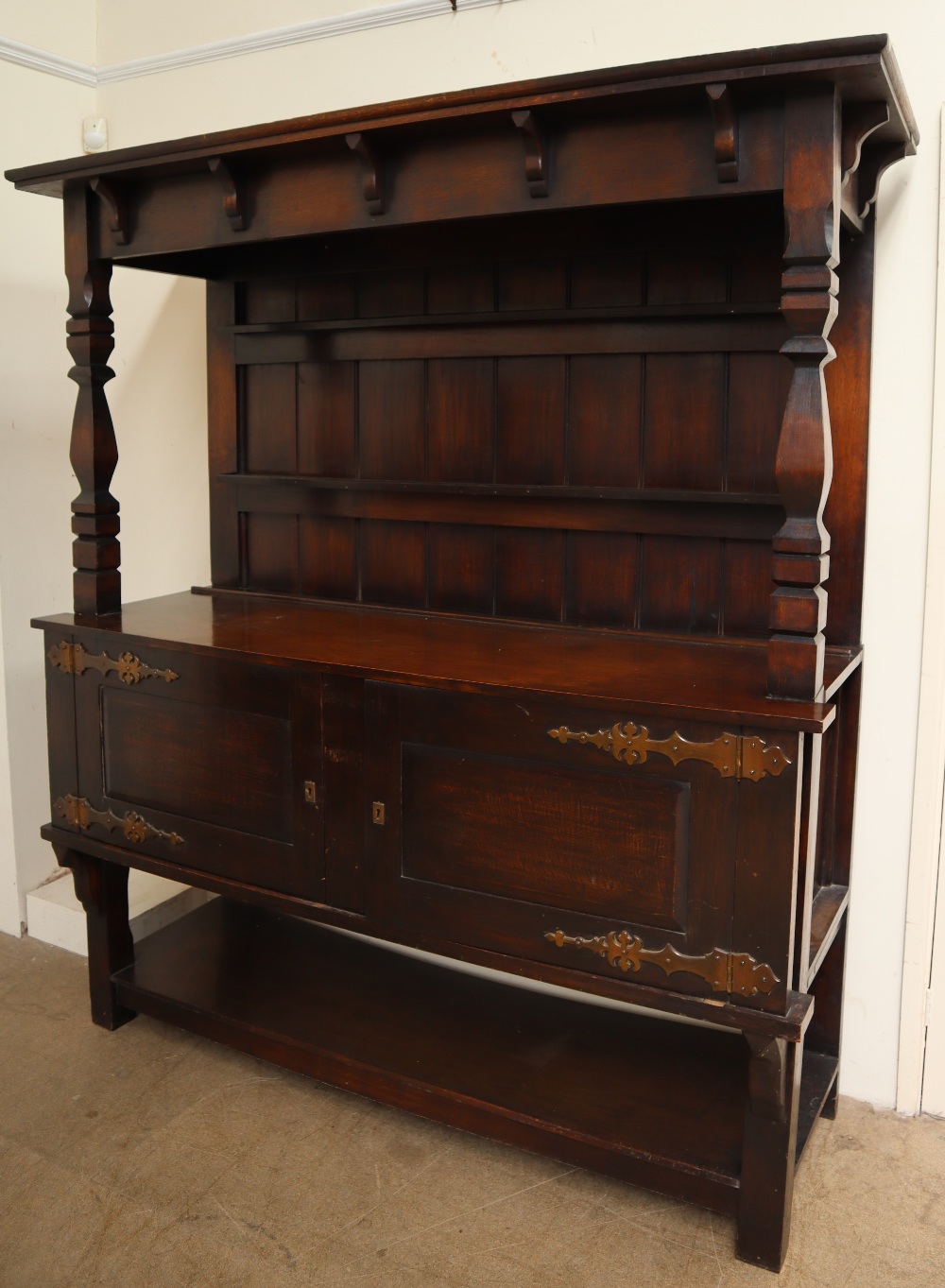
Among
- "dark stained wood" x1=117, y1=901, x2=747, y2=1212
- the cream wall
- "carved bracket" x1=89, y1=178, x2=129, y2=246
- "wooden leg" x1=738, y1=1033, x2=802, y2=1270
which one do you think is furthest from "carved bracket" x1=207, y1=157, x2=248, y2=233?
"wooden leg" x1=738, y1=1033, x2=802, y2=1270

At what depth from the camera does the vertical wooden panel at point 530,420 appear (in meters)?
2.96

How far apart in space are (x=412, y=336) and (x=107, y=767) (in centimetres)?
144

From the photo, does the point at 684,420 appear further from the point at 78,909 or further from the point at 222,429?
the point at 78,909

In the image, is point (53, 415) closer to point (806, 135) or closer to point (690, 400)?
point (690, 400)

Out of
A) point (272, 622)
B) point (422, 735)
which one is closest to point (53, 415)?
point (272, 622)

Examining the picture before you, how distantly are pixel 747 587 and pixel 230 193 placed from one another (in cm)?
154

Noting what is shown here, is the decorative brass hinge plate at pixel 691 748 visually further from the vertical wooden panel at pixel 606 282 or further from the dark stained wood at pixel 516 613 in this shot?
the vertical wooden panel at pixel 606 282

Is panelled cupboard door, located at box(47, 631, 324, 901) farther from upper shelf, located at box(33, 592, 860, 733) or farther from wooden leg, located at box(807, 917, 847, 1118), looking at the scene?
wooden leg, located at box(807, 917, 847, 1118)

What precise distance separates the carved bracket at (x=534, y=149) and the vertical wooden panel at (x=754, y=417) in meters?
0.71

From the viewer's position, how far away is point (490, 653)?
2670mm

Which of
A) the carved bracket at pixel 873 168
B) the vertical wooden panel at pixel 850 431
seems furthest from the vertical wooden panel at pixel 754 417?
the carved bracket at pixel 873 168

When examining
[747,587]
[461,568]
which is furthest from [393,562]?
[747,587]

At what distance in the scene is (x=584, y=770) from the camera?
2.32 metres

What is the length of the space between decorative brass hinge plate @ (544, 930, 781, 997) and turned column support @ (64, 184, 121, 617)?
63.0 inches
